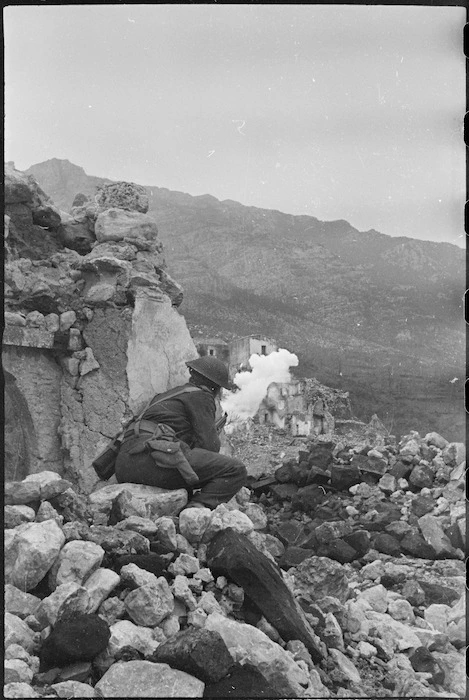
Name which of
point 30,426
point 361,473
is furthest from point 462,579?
point 30,426

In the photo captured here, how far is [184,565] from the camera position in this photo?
11.9 ft

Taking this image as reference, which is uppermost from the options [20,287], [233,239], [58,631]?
[233,239]

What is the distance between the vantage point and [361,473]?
33.4ft

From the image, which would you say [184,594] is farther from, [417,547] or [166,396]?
[417,547]

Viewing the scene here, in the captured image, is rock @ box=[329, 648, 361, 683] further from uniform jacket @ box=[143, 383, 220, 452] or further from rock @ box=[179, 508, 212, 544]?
uniform jacket @ box=[143, 383, 220, 452]

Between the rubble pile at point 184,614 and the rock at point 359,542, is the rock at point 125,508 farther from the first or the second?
the rock at point 359,542

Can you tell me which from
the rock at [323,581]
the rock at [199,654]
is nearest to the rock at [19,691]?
the rock at [199,654]

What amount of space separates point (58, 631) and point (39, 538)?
0.59 m

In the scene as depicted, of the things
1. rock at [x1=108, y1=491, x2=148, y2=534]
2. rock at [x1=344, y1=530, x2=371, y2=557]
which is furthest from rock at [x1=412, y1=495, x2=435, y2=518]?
rock at [x1=108, y1=491, x2=148, y2=534]

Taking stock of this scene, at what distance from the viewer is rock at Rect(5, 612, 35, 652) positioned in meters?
2.89

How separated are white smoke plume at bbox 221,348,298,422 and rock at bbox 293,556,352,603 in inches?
130

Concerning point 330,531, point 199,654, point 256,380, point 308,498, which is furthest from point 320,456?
point 199,654

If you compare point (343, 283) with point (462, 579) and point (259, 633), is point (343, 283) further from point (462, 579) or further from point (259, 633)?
point (259, 633)

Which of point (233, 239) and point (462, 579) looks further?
point (233, 239)
